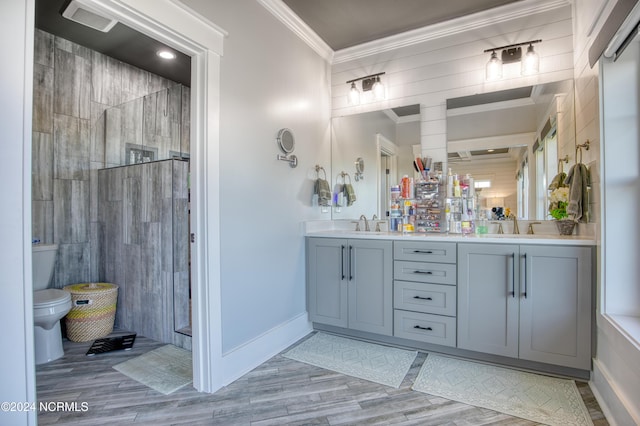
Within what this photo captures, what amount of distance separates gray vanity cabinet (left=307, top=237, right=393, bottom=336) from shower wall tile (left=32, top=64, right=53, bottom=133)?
257cm

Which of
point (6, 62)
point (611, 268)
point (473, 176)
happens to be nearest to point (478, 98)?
point (473, 176)

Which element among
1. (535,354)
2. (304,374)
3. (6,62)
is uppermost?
(6,62)

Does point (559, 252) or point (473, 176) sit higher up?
point (473, 176)

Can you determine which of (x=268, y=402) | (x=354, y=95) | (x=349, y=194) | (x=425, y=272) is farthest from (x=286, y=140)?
(x=268, y=402)

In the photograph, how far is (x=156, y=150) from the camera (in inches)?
139

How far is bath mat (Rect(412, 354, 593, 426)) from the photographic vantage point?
173 cm

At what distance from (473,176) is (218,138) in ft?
6.88

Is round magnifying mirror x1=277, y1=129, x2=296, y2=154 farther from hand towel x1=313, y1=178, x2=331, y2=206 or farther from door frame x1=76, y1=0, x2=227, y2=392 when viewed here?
door frame x1=76, y1=0, x2=227, y2=392

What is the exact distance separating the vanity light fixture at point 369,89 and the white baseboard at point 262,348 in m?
2.17

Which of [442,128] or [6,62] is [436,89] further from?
[6,62]

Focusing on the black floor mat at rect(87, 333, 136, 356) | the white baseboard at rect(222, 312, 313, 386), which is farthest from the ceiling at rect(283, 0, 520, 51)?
the black floor mat at rect(87, 333, 136, 356)

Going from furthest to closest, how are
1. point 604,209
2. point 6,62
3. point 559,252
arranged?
point 559,252 → point 604,209 → point 6,62

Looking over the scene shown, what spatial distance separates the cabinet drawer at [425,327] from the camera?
235cm

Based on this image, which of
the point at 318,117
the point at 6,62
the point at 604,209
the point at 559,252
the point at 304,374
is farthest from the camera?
the point at 318,117
